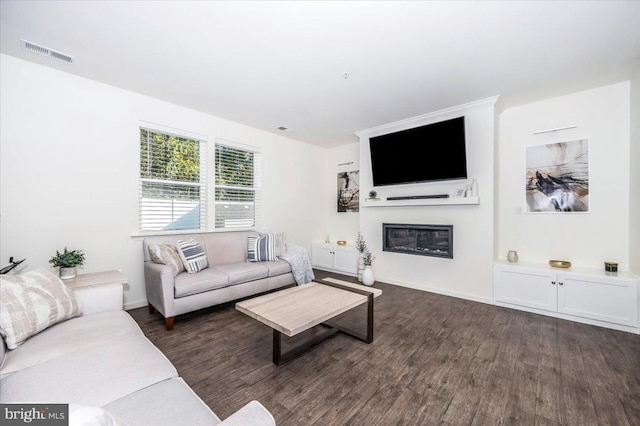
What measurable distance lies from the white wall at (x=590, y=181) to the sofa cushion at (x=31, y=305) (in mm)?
4881

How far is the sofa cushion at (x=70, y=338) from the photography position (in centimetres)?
134

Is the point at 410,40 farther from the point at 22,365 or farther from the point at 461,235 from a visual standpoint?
the point at 22,365

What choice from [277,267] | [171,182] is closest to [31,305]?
[171,182]

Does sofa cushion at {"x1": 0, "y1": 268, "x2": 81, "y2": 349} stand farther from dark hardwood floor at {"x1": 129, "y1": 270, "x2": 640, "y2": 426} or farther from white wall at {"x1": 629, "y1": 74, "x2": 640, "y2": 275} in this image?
white wall at {"x1": 629, "y1": 74, "x2": 640, "y2": 275}

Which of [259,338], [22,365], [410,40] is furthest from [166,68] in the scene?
[259,338]

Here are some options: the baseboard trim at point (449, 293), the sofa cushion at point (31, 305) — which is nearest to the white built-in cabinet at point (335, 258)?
the baseboard trim at point (449, 293)

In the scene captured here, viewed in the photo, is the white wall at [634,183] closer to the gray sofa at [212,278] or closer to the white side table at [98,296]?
the gray sofa at [212,278]

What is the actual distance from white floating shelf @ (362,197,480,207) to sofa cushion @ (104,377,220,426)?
3.75 meters

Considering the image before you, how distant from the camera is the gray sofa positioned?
9.13 feet

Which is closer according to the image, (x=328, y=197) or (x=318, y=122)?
(x=318, y=122)

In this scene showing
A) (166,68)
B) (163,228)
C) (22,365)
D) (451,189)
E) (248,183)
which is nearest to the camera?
(22,365)

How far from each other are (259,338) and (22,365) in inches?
63.9

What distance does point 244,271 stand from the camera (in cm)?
341

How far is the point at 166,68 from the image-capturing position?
2.76 m
